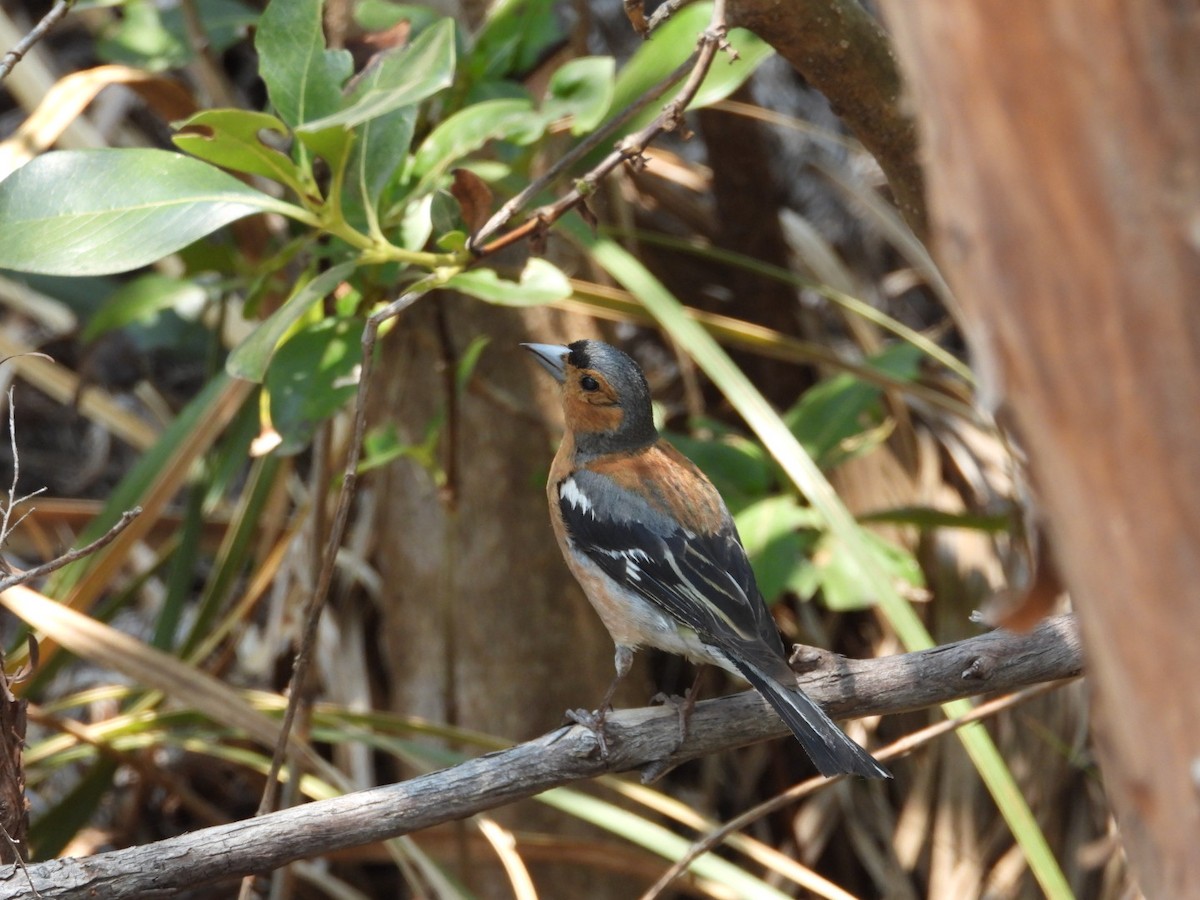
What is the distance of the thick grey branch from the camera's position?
6.10ft

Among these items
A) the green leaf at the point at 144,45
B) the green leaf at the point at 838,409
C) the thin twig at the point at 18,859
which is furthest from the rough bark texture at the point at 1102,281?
the green leaf at the point at 144,45

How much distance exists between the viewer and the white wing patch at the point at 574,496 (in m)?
3.17

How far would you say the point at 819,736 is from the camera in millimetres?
2297

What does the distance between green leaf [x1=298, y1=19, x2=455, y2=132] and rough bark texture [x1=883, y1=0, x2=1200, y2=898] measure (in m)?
1.44

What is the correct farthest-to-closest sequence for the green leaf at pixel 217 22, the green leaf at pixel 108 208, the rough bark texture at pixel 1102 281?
the green leaf at pixel 217 22 → the green leaf at pixel 108 208 → the rough bark texture at pixel 1102 281

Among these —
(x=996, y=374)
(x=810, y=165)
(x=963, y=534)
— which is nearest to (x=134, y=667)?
(x=996, y=374)

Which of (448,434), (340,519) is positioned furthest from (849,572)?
(340,519)

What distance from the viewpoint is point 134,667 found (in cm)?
298

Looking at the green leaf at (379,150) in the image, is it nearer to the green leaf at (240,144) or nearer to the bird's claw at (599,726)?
the green leaf at (240,144)

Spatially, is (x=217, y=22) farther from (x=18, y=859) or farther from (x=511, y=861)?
(x=18, y=859)

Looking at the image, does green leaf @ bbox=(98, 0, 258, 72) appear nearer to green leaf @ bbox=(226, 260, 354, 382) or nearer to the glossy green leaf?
the glossy green leaf

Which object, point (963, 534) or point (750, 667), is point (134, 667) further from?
point (963, 534)

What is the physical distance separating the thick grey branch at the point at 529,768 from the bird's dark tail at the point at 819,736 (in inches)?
1.3

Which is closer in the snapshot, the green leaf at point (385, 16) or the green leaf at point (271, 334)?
the green leaf at point (271, 334)
